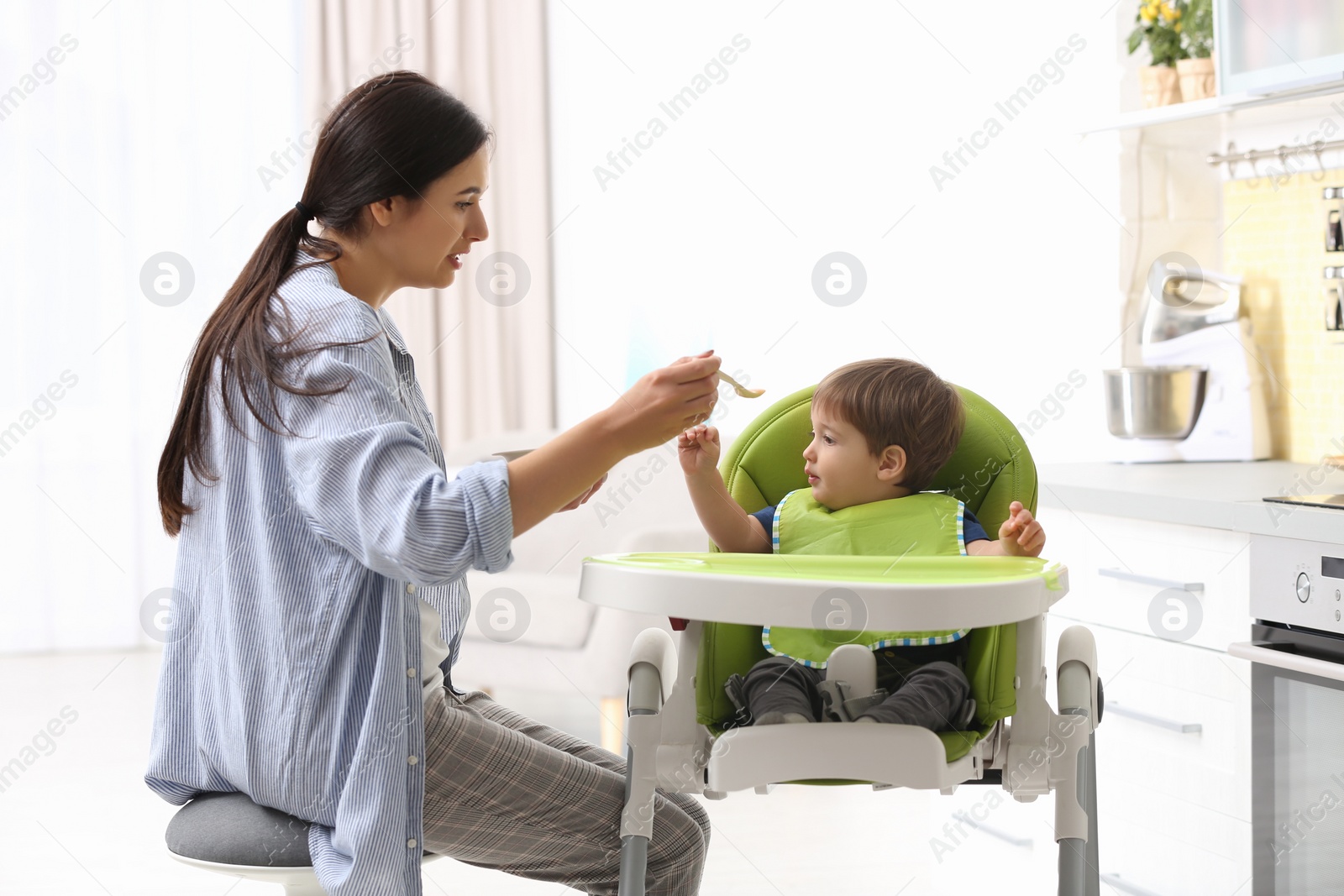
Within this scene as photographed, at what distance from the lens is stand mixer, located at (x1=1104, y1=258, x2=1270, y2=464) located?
2.48m

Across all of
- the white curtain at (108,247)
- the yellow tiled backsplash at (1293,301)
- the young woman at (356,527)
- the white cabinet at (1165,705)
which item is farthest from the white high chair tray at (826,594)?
the white curtain at (108,247)

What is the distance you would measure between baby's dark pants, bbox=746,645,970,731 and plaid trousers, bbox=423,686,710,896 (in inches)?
6.6

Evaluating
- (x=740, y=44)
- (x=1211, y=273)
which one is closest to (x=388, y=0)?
(x=740, y=44)

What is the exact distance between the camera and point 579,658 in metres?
2.92

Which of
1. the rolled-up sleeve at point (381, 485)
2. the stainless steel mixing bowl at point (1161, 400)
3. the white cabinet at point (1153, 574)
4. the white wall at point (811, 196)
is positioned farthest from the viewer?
the white wall at point (811, 196)

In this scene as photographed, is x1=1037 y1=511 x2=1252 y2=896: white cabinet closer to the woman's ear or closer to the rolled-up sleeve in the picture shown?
the woman's ear

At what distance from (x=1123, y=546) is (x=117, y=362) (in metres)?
3.40

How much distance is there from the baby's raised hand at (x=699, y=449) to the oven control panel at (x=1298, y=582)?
89 cm

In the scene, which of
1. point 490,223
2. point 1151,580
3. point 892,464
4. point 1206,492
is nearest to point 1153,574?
point 1151,580

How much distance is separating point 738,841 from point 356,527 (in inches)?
70.6

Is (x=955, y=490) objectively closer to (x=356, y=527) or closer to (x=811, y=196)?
(x=356, y=527)

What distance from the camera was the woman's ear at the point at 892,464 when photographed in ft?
5.18

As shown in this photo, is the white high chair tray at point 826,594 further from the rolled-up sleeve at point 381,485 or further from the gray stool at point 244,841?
the gray stool at point 244,841

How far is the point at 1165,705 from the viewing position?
203cm
